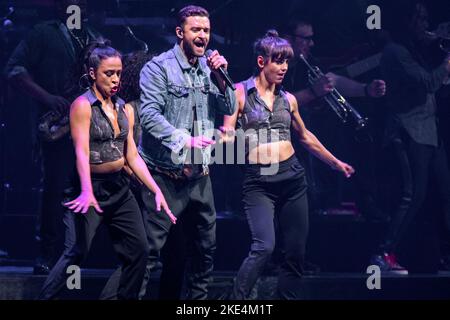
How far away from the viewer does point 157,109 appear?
608 centimetres

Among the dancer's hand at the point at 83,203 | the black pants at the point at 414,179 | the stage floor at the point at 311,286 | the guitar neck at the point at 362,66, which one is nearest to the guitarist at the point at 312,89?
the stage floor at the point at 311,286

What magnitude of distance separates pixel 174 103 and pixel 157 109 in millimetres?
179

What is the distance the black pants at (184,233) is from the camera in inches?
240

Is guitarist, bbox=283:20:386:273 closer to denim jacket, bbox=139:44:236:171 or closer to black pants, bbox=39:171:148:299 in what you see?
denim jacket, bbox=139:44:236:171

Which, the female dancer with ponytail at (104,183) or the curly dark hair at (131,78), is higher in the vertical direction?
the curly dark hair at (131,78)

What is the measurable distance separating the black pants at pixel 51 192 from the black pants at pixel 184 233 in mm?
1295

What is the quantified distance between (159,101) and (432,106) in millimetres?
3026

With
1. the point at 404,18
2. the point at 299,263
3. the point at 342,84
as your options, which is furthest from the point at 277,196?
the point at 404,18

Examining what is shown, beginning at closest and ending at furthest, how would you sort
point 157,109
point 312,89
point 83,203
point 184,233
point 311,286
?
point 83,203 < point 157,109 < point 184,233 < point 311,286 < point 312,89

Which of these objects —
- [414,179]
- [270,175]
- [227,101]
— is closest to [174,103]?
[227,101]

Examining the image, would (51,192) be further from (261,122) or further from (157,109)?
(261,122)

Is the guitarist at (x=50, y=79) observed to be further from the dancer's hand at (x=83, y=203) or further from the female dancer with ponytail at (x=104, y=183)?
the dancer's hand at (x=83, y=203)

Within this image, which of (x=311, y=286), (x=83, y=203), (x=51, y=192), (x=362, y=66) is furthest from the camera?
(x=362, y=66)

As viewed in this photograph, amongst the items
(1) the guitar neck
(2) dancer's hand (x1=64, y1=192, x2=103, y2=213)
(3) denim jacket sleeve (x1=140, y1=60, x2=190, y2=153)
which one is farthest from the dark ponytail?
(1) the guitar neck
